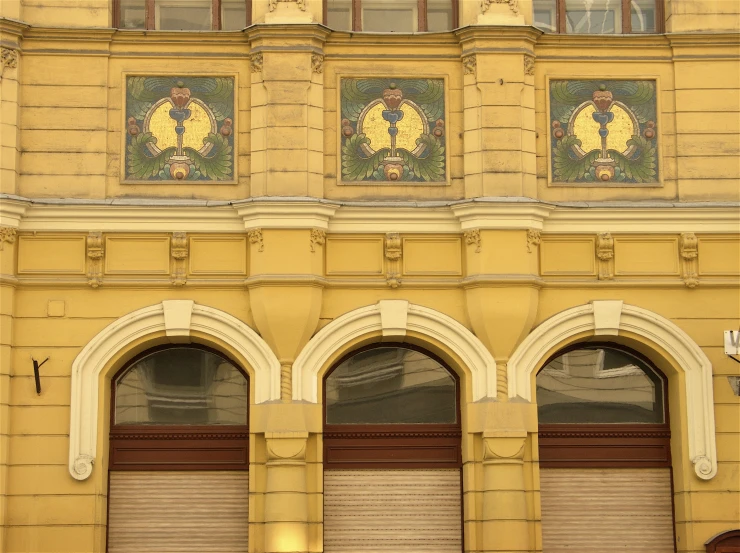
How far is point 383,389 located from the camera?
23.3 metres

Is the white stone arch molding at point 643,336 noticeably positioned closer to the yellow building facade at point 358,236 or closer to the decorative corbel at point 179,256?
the yellow building facade at point 358,236

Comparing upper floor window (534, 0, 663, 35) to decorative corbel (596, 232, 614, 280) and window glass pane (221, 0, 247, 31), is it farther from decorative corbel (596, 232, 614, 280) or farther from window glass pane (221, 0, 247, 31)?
window glass pane (221, 0, 247, 31)

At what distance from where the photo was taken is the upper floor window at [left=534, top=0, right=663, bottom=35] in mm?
23984

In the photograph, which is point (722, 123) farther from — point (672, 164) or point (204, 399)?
point (204, 399)

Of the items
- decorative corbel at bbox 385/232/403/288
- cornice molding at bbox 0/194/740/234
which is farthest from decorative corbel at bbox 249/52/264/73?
decorative corbel at bbox 385/232/403/288

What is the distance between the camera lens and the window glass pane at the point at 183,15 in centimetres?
2378

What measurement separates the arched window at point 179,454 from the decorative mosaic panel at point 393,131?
13.1 ft

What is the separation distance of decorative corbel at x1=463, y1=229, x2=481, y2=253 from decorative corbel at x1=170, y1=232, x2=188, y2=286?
4489mm

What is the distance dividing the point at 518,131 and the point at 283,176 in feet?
12.6

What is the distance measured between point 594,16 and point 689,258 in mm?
4485

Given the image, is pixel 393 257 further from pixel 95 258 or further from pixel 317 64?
pixel 95 258

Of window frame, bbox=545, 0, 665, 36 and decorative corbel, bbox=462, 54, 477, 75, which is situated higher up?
window frame, bbox=545, 0, 665, 36

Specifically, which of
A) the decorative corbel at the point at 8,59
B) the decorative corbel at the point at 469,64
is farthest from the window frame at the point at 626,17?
the decorative corbel at the point at 8,59

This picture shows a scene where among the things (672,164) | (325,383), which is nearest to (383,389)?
(325,383)
